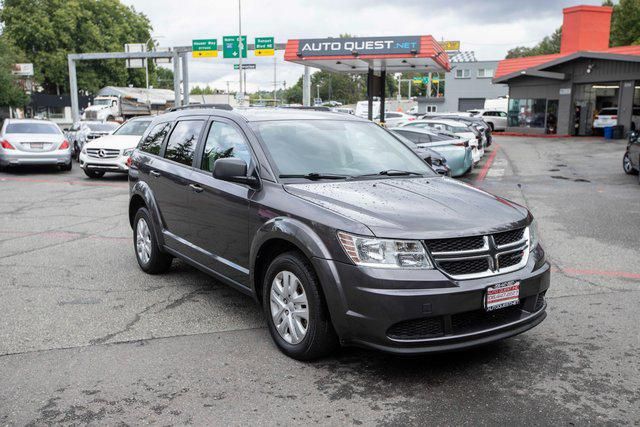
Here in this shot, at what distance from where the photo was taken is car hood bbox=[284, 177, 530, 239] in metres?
3.74

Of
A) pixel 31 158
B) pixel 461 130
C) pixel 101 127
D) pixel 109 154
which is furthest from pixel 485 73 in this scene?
pixel 31 158

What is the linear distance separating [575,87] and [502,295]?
117 feet

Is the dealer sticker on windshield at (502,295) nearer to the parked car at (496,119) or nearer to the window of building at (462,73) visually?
the parked car at (496,119)

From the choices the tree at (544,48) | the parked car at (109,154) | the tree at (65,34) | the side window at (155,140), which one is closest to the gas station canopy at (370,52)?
the parked car at (109,154)

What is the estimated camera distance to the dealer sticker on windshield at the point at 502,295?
377 cm

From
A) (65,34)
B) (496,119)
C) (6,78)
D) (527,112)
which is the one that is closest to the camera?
(6,78)

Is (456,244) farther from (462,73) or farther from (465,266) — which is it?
(462,73)

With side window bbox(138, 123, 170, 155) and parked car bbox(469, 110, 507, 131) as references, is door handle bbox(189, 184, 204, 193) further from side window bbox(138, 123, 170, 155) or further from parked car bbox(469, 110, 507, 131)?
parked car bbox(469, 110, 507, 131)

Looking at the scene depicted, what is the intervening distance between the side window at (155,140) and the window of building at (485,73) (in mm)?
63716

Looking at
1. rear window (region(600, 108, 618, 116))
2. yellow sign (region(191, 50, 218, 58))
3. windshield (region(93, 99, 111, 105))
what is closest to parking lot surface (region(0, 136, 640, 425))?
rear window (region(600, 108, 618, 116))

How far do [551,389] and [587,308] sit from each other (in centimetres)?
194

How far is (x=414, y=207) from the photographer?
4020 mm

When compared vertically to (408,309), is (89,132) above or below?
above

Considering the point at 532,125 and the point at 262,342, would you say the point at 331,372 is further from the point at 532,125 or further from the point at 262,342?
the point at 532,125
